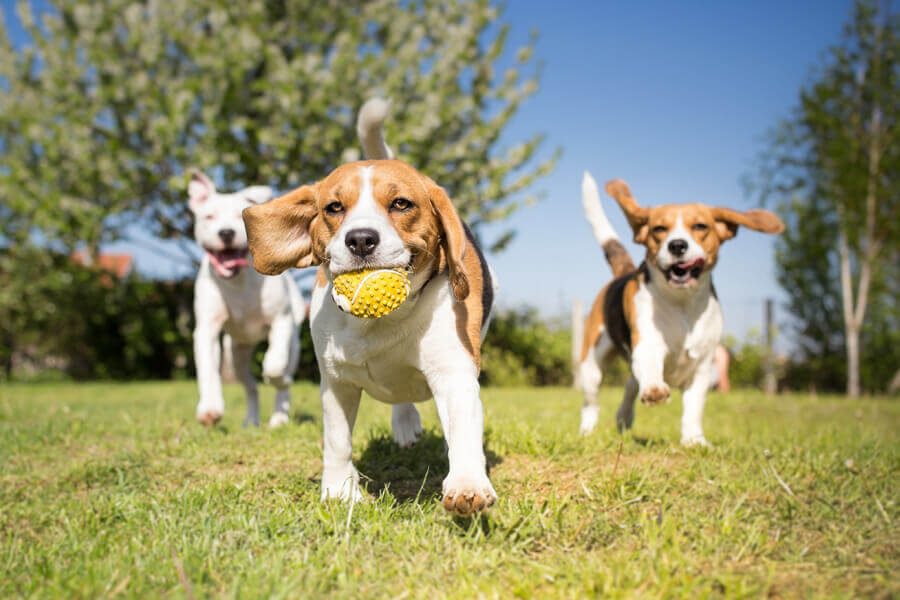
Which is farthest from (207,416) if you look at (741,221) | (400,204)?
(741,221)

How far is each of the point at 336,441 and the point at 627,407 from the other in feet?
10.1

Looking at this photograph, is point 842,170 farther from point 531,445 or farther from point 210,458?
point 210,458

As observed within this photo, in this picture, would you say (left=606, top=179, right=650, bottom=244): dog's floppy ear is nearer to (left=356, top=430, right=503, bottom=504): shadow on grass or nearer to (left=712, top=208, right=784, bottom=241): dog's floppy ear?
(left=712, top=208, right=784, bottom=241): dog's floppy ear

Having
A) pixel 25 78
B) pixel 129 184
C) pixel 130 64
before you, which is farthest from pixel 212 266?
pixel 25 78

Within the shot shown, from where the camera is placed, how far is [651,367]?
13.9 feet

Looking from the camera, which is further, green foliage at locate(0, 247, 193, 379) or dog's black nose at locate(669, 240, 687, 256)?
green foliage at locate(0, 247, 193, 379)

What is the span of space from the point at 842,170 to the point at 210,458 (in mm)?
15977

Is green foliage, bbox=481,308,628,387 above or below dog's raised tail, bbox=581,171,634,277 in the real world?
below

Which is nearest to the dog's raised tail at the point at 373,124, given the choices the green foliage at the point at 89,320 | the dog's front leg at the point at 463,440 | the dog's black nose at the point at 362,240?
the dog's black nose at the point at 362,240

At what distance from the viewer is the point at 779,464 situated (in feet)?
12.2

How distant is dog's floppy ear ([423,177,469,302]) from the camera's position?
2.67m

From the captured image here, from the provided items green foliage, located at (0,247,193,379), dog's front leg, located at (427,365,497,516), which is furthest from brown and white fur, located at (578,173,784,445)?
green foliage, located at (0,247,193,379)

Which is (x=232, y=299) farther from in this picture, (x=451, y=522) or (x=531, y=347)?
(x=531, y=347)

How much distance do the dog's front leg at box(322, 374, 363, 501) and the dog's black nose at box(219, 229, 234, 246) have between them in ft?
8.91
